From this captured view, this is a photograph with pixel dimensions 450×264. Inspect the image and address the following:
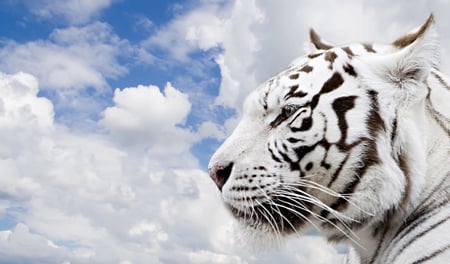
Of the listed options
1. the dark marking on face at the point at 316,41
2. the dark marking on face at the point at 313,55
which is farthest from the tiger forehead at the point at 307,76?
the dark marking on face at the point at 316,41

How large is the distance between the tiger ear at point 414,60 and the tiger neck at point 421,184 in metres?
0.25

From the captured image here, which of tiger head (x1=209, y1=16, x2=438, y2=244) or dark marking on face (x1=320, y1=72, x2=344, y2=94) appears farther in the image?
dark marking on face (x1=320, y1=72, x2=344, y2=94)

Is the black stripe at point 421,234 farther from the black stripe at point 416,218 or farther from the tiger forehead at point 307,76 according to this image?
the tiger forehead at point 307,76

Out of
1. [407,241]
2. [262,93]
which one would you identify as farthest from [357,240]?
[262,93]

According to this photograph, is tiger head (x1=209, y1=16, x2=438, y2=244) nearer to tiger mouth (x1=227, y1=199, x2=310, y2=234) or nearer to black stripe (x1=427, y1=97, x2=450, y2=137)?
tiger mouth (x1=227, y1=199, x2=310, y2=234)

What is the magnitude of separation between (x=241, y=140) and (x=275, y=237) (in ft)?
2.84

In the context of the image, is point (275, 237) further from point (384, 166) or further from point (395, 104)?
point (395, 104)

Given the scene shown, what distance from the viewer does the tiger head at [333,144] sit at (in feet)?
14.0

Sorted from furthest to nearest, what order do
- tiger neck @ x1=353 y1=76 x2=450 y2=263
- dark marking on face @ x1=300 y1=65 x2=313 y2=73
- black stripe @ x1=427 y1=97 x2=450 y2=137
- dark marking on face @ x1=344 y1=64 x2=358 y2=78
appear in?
1. dark marking on face @ x1=300 y1=65 x2=313 y2=73
2. dark marking on face @ x1=344 y1=64 x2=358 y2=78
3. black stripe @ x1=427 y1=97 x2=450 y2=137
4. tiger neck @ x1=353 y1=76 x2=450 y2=263

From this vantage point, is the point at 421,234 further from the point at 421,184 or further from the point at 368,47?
the point at 368,47

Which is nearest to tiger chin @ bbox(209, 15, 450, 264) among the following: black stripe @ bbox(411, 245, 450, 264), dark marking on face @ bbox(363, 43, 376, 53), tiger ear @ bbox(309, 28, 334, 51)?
black stripe @ bbox(411, 245, 450, 264)

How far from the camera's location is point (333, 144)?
4.44 metres

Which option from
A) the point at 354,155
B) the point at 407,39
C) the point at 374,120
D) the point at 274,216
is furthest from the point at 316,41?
the point at 274,216

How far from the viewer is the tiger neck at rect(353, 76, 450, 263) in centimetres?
420
